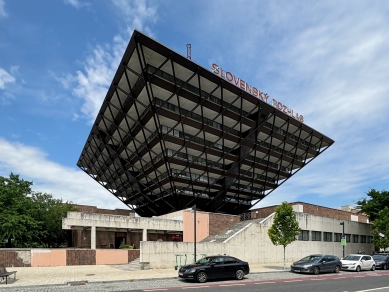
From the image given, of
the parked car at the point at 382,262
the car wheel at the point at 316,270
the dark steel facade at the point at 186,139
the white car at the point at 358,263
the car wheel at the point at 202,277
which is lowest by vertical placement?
the parked car at the point at 382,262

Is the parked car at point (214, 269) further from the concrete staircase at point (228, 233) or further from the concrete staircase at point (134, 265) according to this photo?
the concrete staircase at point (228, 233)

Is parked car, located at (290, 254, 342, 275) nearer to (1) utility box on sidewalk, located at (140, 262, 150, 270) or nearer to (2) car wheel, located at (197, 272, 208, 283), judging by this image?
(2) car wheel, located at (197, 272, 208, 283)

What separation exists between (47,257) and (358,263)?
25502 mm

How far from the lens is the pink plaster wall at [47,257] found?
2712 cm

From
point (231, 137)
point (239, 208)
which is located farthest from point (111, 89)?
point (239, 208)

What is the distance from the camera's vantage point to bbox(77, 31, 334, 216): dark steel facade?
36.6 m

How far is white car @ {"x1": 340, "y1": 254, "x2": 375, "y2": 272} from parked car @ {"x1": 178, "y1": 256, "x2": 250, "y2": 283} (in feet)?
38.6

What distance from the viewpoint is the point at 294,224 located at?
1076 inches

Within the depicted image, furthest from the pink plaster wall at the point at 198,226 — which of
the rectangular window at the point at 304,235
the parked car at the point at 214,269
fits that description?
the parked car at the point at 214,269

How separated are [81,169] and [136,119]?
131 ft

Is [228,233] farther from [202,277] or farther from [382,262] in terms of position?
[202,277]

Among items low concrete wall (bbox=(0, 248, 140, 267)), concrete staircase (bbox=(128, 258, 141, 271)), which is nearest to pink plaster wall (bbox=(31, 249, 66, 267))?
low concrete wall (bbox=(0, 248, 140, 267))

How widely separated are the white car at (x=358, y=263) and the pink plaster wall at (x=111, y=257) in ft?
61.8

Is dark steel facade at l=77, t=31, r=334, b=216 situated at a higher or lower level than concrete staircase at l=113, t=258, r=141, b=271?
higher
